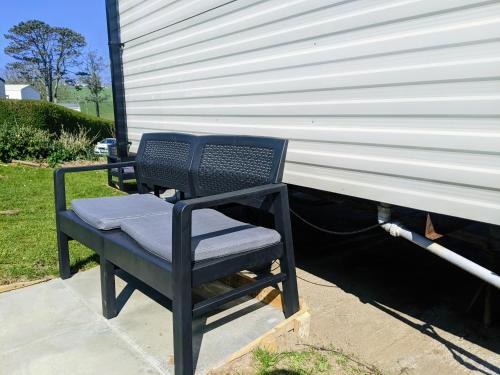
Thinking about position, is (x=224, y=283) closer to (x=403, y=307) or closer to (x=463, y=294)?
(x=403, y=307)

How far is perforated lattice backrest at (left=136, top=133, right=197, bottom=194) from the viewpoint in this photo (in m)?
2.89

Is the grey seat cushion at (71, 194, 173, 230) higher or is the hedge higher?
the hedge

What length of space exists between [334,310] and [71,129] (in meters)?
12.4

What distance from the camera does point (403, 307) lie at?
8.64 ft

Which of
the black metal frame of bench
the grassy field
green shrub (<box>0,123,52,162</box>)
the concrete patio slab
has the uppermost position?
the grassy field

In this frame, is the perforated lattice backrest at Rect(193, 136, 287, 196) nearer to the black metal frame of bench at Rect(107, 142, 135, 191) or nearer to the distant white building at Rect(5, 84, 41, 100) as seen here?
the black metal frame of bench at Rect(107, 142, 135, 191)

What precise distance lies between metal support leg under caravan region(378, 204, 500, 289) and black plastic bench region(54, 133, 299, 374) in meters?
0.55

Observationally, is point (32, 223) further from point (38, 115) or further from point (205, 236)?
point (38, 115)

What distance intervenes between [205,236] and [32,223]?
279 cm

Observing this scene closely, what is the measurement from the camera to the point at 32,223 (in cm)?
397

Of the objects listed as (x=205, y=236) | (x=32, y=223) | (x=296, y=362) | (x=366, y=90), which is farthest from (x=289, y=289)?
(x=32, y=223)

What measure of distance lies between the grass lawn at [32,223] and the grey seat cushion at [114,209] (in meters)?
0.63

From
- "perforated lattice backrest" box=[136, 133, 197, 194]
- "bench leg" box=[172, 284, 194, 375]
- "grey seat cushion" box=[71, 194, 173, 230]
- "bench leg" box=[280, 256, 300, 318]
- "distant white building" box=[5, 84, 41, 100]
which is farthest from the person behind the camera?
"distant white building" box=[5, 84, 41, 100]

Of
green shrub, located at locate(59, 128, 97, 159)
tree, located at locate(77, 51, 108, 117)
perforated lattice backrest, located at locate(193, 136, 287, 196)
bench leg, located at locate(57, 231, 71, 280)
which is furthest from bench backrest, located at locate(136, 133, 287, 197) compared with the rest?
tree, located at locate(77, 51, 108, 117)
